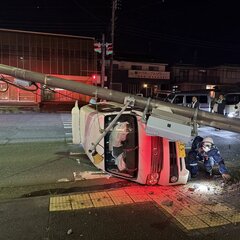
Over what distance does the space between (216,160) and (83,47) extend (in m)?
35.7

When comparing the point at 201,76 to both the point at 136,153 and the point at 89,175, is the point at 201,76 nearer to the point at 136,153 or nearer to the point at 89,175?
the point at 89,175

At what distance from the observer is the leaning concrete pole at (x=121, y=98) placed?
5.80 m

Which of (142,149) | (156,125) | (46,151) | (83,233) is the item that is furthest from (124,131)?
(46,151)

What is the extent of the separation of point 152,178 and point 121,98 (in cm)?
185

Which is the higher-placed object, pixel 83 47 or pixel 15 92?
pixel 83 47

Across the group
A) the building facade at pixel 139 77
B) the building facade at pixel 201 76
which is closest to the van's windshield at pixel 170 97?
the building facade at pixel 139 77

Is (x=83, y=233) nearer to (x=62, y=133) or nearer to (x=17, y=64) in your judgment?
(x=62, y=133)

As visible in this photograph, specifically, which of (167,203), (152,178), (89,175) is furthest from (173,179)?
(89,175)

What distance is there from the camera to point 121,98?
609cm

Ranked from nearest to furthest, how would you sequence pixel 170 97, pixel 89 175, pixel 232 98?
pixel 89 175 → pixel 232 98 → pixel 170 97

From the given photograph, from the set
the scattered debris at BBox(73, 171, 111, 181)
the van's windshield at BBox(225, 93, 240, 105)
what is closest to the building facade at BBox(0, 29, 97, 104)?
the van's windshield at BBox(225, 93, 240, 105)

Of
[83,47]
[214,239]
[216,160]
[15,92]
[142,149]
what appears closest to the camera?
[214,239]

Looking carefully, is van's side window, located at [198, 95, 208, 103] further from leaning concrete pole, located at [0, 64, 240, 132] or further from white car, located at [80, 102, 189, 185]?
leaning concrete pole, located at [0, 64, 240, 132]

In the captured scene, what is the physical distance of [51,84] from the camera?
20.2 ft
